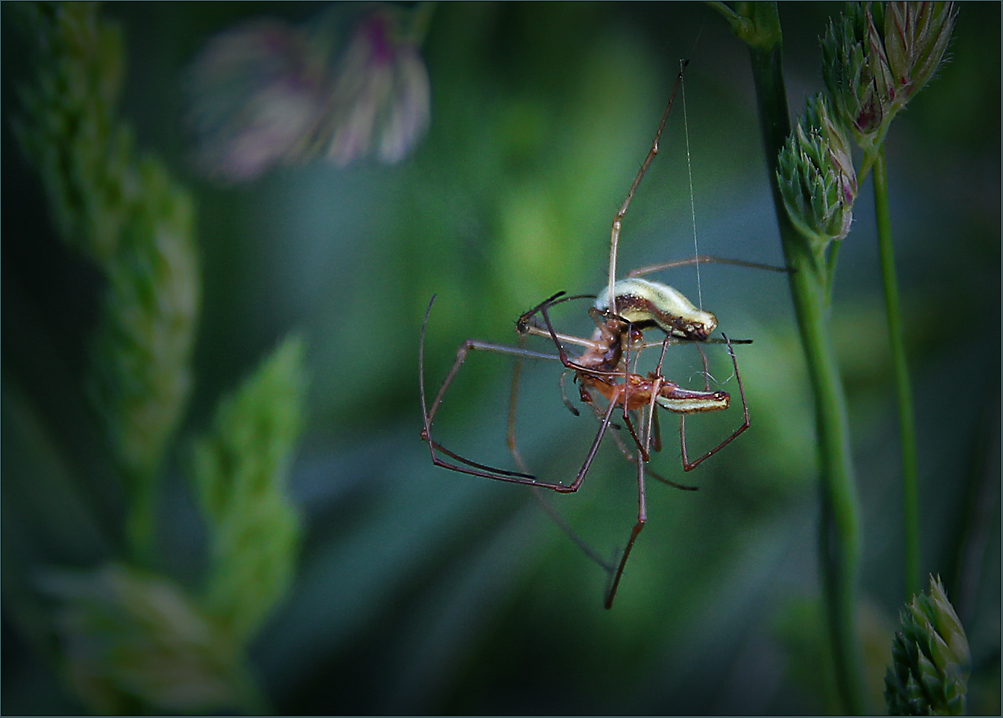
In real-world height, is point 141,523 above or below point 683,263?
below

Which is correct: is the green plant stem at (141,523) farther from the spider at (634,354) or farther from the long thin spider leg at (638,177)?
the long thin spider leg at (638,177)

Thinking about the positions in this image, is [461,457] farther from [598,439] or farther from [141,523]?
[141,523]

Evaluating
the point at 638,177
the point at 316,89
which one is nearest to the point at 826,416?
the point at 638,177

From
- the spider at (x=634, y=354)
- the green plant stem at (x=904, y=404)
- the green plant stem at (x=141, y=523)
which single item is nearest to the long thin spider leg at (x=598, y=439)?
the spider at (x=634, y=354)

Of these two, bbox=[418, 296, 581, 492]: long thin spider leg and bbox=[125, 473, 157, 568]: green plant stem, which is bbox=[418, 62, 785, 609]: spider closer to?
bbox=[418, 296, 581, 492]: long thin spider leg

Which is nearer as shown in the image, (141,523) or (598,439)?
(598,439)

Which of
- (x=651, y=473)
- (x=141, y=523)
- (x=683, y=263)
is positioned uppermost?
(x=683, y=263)

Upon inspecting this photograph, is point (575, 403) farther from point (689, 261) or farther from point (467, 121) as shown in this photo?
point (467, 121)

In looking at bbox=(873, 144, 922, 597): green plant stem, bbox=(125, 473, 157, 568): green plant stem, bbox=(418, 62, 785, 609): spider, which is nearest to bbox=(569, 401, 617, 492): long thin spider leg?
bbox=(418, 62, 785, 609): spider
